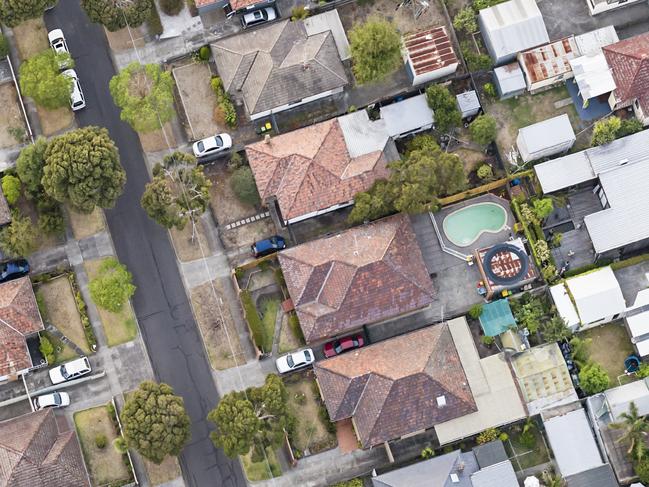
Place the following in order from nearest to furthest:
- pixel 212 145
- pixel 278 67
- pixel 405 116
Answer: pixel 278 67 < pixel 212 145 < pixel 405 116

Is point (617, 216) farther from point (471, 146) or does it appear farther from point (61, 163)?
→ point (61, 163)

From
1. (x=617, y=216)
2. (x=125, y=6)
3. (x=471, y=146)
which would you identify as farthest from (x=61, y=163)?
(x=617, y=216)

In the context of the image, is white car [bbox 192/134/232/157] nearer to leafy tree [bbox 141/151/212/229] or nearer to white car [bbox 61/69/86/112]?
Answer: leafy tree [bbox 141/151/212/229]

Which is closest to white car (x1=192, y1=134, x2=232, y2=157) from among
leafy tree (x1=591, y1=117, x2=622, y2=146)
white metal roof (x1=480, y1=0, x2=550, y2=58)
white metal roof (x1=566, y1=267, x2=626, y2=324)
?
white metal roof (x1=480, y1=0, x2=550, y2=58)

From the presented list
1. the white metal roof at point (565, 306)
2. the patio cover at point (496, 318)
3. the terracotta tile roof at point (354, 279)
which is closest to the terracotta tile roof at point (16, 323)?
the terracotta tile roof at point (354, 279)

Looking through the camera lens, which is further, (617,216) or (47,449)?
(617,216)

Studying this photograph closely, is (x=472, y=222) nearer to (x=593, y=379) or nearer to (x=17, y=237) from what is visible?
(x=593, y=379)

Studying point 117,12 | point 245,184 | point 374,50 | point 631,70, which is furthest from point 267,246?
point 631,70
